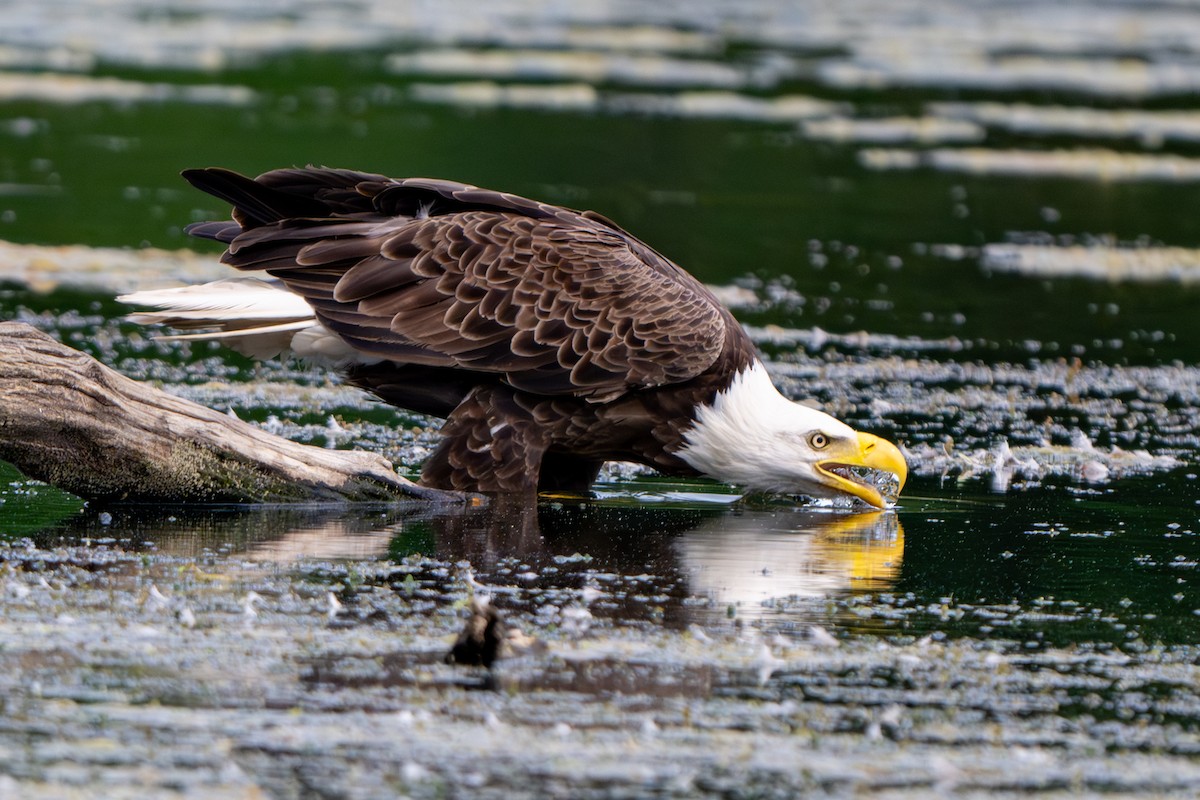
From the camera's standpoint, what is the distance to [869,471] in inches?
317

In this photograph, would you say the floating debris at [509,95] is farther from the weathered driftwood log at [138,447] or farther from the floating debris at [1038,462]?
the weathered driftwood log at [138,447]

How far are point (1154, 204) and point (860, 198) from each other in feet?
8.30

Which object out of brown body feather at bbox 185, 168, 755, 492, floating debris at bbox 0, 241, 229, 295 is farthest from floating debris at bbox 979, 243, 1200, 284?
brown body feather at bbox 185, 168, 755, 492

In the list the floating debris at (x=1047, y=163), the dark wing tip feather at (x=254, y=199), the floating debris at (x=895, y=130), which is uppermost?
the dark wing tip feather at (x=254, y=199)

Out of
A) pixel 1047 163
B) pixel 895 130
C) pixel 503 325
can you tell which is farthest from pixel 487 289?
pixel 895 130

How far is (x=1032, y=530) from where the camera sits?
7.25m

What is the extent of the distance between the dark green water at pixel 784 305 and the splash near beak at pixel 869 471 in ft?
0.47

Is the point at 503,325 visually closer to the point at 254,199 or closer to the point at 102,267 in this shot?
the point at 254,199

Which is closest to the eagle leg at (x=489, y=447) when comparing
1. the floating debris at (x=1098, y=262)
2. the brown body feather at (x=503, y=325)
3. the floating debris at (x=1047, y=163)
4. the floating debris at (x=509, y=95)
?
the brown body feather at (x=503, y=325)

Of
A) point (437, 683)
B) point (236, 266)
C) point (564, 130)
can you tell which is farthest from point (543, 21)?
point (437, 683)

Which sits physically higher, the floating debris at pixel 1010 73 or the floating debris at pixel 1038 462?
the floating debris at pixel 1010 73

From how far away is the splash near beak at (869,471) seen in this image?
754cm

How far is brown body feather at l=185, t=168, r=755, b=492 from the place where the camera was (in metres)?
7.45

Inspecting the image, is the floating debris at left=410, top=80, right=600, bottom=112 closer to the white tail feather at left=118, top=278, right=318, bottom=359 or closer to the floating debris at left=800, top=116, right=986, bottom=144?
the floating debris at left=800, top=116, right=986, bottom=144
